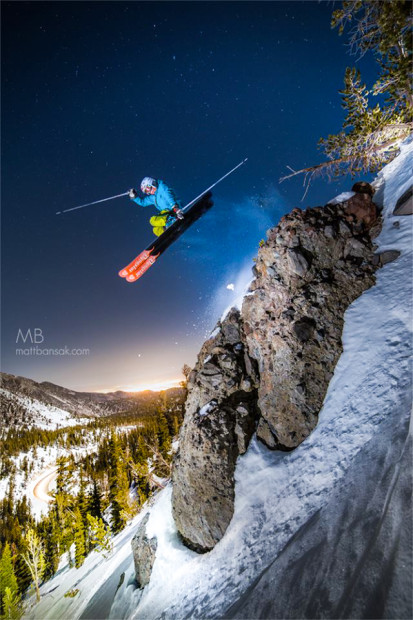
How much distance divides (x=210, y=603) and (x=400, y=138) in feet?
56.9

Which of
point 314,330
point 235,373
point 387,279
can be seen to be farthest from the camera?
point 235,373

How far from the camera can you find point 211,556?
735cm

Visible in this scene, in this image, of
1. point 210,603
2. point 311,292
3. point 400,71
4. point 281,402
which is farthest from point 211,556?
point 400,71

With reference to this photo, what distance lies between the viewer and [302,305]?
29.6 feet

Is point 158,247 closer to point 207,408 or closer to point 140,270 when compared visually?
point 140,270

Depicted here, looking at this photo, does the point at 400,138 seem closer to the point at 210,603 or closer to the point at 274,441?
the point at 274,441

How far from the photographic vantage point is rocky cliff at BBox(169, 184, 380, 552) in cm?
798

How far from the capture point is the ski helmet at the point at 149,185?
1305 centimetres

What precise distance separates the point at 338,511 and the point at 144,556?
9358 mm

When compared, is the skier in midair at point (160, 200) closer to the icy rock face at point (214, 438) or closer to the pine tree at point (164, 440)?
the icy rock face at point (214, 438)

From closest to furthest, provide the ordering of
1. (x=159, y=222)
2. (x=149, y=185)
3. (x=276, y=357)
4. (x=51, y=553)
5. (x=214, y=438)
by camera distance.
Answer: (x=214, y=438) → (x=276, y=357) → (x=149, y=185) → (x=159, y=222) → (x=51, y=553)

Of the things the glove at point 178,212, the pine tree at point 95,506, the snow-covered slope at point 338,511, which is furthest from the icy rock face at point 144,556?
the pine tree at point 95,506

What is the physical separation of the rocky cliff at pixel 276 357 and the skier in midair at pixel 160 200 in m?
5.36

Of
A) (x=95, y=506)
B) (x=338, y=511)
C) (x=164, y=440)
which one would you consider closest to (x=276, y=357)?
(x=338, y=511)
